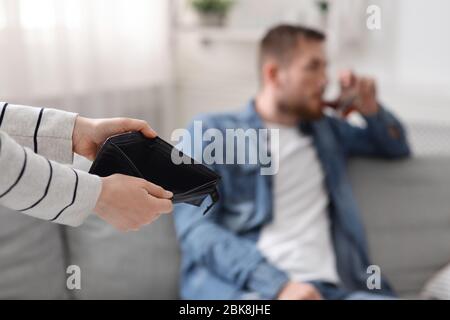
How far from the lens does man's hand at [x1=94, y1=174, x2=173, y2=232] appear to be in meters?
0.54

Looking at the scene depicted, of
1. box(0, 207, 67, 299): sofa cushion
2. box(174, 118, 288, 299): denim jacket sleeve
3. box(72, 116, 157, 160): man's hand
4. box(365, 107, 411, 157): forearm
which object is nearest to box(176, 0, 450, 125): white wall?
box(365, 107, 411, 157): forearm

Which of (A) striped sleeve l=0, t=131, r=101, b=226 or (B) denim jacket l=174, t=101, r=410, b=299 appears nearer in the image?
(A) striped sleeve l=0, t=131, r=101, b=226

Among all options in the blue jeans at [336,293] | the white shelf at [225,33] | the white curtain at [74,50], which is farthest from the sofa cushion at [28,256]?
the white shelf at [225,33]

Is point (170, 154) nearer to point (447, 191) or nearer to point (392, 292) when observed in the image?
point (392, 292)

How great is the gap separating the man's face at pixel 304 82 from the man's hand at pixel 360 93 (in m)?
0.08

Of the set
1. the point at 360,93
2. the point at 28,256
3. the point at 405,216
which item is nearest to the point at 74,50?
the point at 28,256

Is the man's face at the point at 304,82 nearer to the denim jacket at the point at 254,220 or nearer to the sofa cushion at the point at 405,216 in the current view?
the denim jacket at the point at 254,220

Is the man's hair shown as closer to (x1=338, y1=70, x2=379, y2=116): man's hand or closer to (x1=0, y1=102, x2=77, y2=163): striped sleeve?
(x1=338, y1=70, x2=379, y2=116): man's hand

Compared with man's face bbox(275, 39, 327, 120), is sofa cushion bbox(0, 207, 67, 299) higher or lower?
lower

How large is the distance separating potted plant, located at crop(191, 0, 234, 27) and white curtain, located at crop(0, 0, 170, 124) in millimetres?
382

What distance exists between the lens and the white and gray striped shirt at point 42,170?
490 mm

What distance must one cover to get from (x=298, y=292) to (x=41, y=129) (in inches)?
25.0

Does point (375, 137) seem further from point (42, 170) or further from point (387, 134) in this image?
point (42, 170)
